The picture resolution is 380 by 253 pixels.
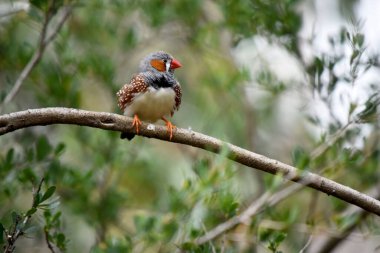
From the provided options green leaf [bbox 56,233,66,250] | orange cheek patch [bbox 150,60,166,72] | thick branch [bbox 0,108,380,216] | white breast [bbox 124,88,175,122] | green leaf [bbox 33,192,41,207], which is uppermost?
orange cheek patch [bbox 150,60,166,72]

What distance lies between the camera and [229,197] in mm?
2998

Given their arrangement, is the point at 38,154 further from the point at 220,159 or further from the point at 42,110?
the point at 220,159

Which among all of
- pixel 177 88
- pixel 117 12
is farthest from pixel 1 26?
pixel 177 88

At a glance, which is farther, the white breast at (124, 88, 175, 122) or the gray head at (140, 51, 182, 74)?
the gray head at (140, 51, 182, 74)

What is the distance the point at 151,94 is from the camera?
3.61m

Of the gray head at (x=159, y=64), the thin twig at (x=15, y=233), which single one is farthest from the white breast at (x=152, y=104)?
the thin twig at (x=15, y=233)

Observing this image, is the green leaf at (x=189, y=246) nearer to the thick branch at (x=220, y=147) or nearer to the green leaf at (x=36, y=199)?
the thick branch at (x=220, y=147)

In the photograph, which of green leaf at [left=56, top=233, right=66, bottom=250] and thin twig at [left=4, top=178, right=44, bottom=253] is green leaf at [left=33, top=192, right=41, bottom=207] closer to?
thin twig at [left=4, top=178, right=44, bottom=253]

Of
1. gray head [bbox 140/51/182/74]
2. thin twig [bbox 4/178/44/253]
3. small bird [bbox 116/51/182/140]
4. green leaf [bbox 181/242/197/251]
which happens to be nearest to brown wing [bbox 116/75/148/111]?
small bird [bbox 116/51/182/140]

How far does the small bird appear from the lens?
3.57 metres

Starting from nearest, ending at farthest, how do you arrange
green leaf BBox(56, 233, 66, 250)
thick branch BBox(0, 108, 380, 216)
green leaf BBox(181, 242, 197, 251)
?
thick branch BBox(0, 108, 380, 216) → green leaf BBox(181, 242, 197, 251) → green leaf BBox(56, 233, 66, 250)

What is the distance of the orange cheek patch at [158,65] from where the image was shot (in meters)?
3.82

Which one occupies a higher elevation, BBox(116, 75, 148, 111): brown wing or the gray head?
the gray head

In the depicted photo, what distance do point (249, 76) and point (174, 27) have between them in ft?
4.84
